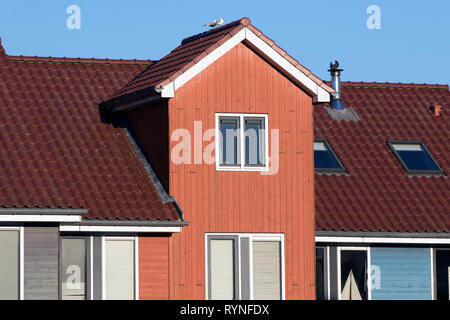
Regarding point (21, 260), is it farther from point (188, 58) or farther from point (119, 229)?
point (188, 58)

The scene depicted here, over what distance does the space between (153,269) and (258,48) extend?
600 cm

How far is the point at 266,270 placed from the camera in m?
29.7

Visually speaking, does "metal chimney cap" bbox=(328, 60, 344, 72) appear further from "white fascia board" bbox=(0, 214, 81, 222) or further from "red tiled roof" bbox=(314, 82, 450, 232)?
"white fascia board" bbox=(0, 214, 81, 222)

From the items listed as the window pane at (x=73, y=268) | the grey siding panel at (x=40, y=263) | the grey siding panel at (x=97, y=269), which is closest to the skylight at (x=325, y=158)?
the grey siding panel at (x=97, y=269)

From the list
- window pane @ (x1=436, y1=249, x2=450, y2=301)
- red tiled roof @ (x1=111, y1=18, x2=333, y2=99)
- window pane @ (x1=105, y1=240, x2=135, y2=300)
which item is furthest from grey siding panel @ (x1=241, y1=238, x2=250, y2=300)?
window pane @ (x1=436, y1=249, x2=450, y2=301)

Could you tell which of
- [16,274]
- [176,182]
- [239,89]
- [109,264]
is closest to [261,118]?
[239,89]

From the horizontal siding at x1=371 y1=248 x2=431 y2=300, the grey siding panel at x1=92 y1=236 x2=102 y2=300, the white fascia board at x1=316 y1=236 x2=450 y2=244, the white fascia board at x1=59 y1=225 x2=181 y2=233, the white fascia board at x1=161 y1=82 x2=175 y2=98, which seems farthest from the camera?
the horizontal siding at x1=371 y1=248 x2=431 y2=300

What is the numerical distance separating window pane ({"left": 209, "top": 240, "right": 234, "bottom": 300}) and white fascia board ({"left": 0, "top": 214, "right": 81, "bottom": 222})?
12.3ft

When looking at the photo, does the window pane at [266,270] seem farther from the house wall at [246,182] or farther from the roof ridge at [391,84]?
the roof ridge at [391,84]

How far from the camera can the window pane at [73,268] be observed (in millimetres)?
28453

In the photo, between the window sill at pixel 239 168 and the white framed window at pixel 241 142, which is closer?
the window sill at pixel 239 168

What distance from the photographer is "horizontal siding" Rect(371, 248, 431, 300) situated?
32.5 m

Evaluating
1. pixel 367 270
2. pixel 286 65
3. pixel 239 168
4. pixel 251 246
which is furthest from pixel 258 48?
pixel 367 270

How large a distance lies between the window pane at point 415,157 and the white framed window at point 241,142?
6349 millimetres
